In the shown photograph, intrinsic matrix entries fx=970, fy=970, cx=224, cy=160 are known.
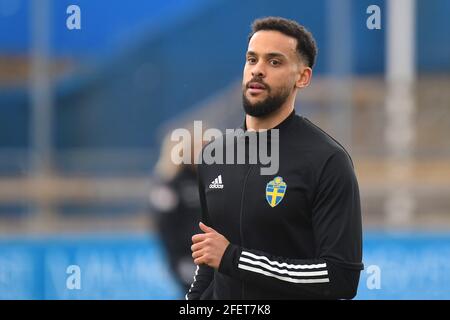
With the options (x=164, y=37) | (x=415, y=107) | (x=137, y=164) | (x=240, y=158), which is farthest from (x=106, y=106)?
(x=240, y=158)

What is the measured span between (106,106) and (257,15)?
2.37 metres

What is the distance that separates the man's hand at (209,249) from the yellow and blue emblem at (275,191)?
0.61 feet

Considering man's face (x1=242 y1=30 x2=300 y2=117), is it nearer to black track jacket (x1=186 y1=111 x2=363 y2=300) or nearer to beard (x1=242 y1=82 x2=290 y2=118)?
beard (x1=242 y1=82 x2=290 y2=118)

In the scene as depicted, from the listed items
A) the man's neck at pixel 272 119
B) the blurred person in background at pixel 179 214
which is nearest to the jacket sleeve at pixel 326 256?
the man's neck at pixel 272 119

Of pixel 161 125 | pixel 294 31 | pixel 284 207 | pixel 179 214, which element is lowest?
pixel 179 214

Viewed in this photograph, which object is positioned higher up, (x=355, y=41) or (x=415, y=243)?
(x=355, y=41)

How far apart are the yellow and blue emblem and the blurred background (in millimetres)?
2612

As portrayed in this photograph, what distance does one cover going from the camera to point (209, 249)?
285 cm

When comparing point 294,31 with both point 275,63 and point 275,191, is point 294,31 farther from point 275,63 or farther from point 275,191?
point 275,191

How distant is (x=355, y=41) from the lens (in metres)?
12.3

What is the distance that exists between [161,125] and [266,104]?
8.48 meters

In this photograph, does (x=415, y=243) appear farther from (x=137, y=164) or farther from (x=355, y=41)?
(x=355, y=41)

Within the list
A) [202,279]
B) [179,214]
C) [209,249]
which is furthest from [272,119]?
[179,214]

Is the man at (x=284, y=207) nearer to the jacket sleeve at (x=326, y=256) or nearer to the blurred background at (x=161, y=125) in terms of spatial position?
the jacket sleeve at (x=326, y=256)
